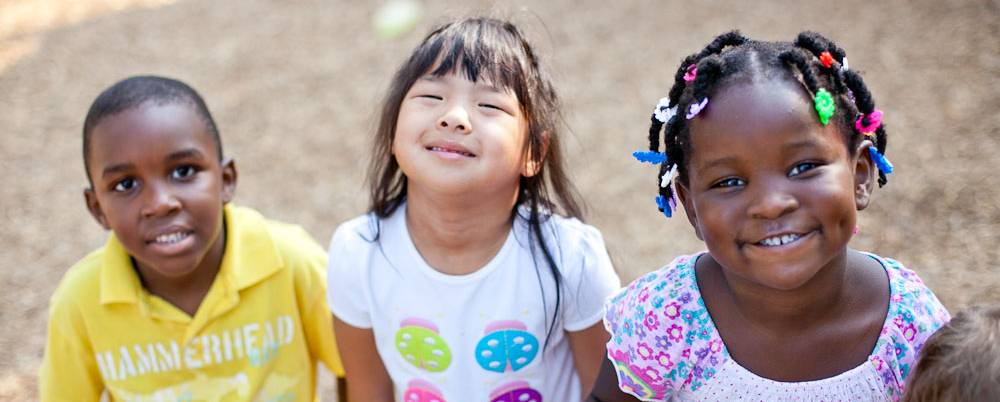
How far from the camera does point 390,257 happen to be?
2.44 meters

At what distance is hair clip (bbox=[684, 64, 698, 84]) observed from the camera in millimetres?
1787

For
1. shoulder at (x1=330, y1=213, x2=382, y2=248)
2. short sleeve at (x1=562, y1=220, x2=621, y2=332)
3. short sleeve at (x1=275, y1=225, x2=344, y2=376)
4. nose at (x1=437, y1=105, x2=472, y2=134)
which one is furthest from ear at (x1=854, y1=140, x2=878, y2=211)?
short sleeve at (x1=275, y1=225, x2=344, y2=376)

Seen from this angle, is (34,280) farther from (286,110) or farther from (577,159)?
(577,159)

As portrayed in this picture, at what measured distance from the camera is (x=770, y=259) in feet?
5.62

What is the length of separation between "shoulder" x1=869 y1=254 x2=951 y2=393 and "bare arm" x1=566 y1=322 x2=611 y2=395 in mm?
753

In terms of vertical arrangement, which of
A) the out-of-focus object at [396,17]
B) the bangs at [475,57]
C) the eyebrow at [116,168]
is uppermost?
the out-of-focus object at [396,17]

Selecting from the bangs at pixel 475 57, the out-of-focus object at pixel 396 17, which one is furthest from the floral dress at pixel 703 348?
the out-of-focus object at pixel 396 17

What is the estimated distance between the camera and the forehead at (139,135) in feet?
8.05

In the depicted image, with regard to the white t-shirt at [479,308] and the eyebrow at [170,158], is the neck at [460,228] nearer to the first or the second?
the white t-shirt at [479,308]

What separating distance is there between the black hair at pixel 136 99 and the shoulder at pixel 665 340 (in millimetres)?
1378

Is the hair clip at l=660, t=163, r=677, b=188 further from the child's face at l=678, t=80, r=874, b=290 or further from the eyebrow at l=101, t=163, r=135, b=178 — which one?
the eyebrow at l=101, t=163, r=135, b=178

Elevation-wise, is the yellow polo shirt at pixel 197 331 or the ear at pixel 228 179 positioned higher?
the ear at pixel 228 179

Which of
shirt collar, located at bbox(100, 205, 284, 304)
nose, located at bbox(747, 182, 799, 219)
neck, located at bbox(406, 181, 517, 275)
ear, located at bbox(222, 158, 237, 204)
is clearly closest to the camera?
nose, located at bbox(747, 182, 799, 219)

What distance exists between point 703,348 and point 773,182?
0.41m
